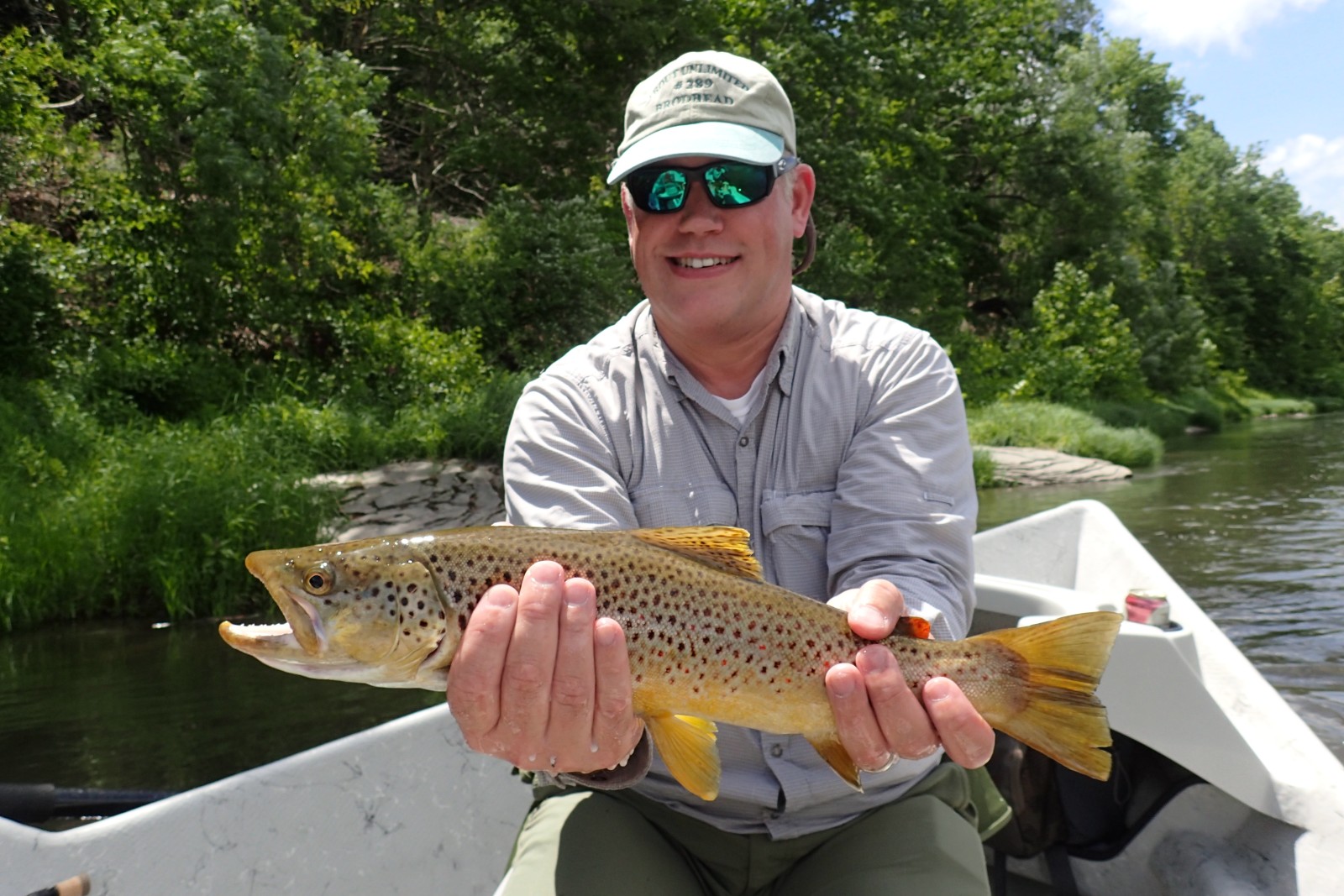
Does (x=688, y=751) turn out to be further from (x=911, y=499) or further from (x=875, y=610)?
(x=911, y=499)

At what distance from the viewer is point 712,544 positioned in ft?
7.98

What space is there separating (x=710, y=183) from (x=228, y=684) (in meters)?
8.56

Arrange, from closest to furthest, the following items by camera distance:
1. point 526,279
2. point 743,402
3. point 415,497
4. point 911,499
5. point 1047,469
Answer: point 911,499, point 743,402, point 415,497, point 526,279, point 1047,469

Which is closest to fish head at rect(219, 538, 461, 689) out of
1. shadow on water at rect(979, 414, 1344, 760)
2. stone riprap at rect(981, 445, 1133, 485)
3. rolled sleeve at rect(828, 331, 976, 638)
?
rolled sleeve at rect(828, 331, 976, 638)

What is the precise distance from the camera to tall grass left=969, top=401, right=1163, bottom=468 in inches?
1091

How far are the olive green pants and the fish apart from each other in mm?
317

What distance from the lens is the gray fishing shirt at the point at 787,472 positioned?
2.65m

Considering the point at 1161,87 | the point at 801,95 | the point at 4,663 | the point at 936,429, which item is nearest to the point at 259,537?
the point at 4,663

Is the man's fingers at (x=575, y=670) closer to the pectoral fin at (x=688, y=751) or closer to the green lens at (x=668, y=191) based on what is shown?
the pectoral fin at (x=688, y=751)

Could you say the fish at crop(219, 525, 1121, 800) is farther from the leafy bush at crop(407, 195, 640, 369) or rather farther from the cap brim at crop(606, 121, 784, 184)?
the leafy bush at crop(407, 195, 640, 369)

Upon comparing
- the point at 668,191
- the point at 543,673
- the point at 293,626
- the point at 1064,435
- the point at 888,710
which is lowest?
the point at 1064,435

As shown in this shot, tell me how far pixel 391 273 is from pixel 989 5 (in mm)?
26040

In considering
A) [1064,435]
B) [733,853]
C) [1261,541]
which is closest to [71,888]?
[733,853]

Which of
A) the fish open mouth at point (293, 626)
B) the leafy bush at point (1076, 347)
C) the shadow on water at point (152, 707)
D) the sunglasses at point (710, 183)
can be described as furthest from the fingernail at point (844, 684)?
the leafy bush at point (1076, 347)
